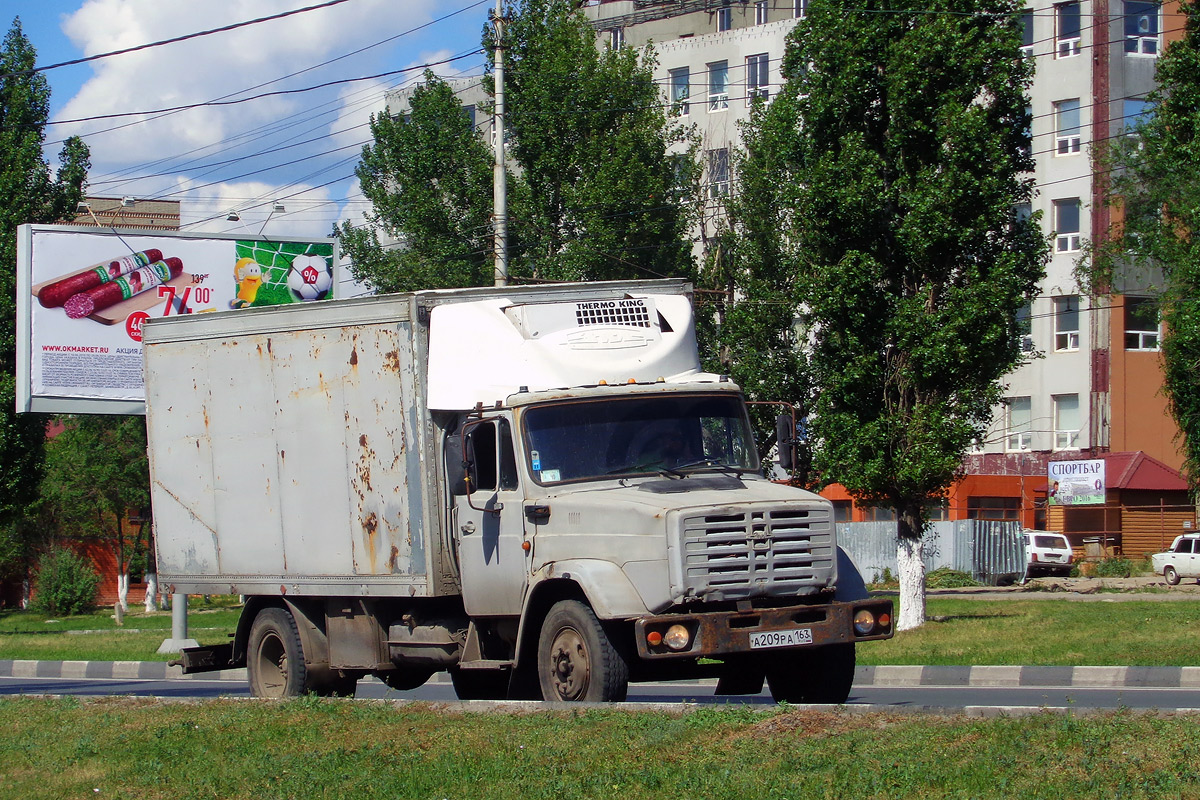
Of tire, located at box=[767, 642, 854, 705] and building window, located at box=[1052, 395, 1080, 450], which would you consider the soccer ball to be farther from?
building window, located at box=[1052, 395, 1080, 450]

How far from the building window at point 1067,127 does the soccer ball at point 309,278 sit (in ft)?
106

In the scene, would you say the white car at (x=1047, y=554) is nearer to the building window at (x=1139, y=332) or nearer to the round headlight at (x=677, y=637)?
the building window at (x=1139, y=332)

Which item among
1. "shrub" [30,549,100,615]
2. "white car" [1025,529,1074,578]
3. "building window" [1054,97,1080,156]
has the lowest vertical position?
"shrub" [30,549,100,615]

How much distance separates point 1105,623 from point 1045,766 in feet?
57.9

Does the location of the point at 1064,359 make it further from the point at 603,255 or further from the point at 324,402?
the point at 324,402

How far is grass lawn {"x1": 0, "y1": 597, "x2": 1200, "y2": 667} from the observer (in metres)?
17.3

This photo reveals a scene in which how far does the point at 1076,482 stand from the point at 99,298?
108ft

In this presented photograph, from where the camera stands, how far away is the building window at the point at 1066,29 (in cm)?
5112

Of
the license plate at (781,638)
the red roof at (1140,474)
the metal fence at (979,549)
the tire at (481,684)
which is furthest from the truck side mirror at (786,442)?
the red roof at (1140,474)

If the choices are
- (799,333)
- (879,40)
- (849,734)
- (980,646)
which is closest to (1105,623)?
(980,646)

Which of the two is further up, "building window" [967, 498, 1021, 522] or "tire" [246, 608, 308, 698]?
"tire" [246, 608, 308, 698]

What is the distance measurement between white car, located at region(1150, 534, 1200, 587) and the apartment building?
21.4ft

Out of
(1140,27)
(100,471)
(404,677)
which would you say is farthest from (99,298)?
(1140,27)

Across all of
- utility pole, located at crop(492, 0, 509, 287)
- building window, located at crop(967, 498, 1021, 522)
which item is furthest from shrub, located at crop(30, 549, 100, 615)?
building window, located at crop(967, 498, 1021, 522)
